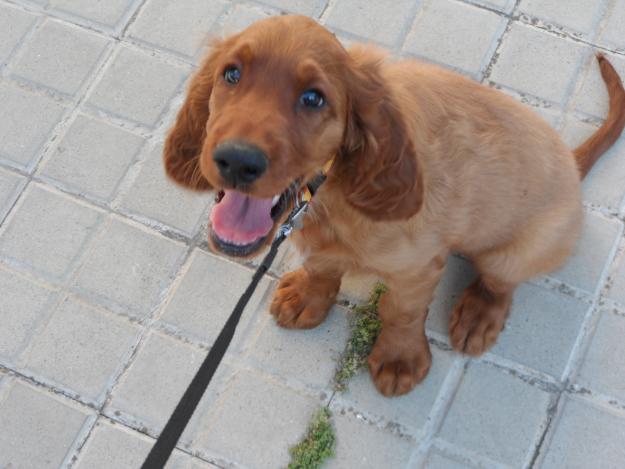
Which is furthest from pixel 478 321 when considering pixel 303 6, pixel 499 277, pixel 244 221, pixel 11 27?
pixel 11 27

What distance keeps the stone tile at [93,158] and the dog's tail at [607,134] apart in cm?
212

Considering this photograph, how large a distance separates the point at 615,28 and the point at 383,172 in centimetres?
231

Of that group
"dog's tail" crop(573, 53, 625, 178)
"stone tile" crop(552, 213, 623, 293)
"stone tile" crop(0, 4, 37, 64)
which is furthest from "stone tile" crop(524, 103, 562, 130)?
"stone tile" crop(0, 4, 37, 64)

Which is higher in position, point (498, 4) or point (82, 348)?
point (498, 4)

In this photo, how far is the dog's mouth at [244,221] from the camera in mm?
2305

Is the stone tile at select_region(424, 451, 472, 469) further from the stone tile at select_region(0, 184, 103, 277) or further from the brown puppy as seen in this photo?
the stone tile at select_region(0, 184, 103, 277)

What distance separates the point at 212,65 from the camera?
2.44m

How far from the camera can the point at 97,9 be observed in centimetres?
409

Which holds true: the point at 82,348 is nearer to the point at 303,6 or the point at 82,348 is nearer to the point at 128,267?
the point at 128,267

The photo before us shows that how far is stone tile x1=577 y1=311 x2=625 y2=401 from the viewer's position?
10.4 ft

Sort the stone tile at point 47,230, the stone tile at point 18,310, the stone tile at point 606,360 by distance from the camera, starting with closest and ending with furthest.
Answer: the stone tile at point 606,360, the stone tile at point 18,310, the stone tile at point 47,230

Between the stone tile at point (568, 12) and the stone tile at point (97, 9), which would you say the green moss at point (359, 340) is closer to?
the stone tile at point (568, 12)

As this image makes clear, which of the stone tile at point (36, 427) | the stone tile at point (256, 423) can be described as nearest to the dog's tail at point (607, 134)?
the stone tile at point (256, 423)

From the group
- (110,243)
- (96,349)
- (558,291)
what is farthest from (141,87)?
(558,291)
